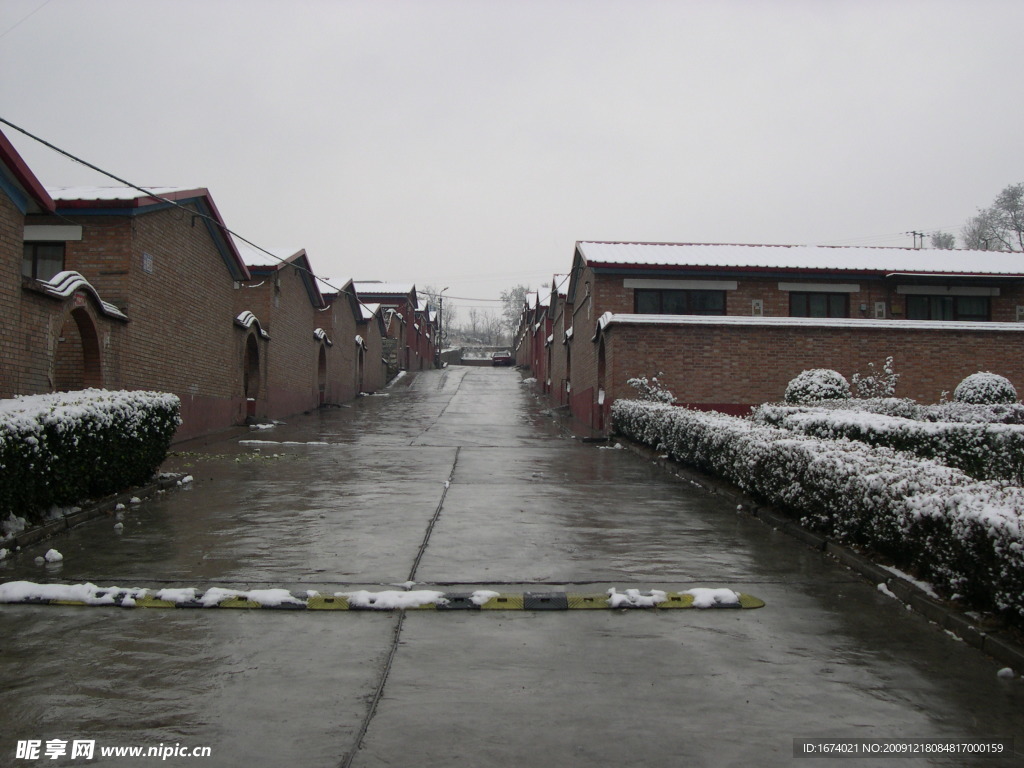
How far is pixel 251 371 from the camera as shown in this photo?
78.1 feet

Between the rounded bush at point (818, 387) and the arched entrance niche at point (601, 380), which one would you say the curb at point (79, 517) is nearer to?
the arched entrance niche at point (601, 380)

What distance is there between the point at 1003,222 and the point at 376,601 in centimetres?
7148

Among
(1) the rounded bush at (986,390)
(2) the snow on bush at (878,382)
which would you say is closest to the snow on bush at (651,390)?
(2) the snow on bush at (878,382)

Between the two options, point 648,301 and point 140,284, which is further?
point 648,301

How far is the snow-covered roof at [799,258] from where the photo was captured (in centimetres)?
2462

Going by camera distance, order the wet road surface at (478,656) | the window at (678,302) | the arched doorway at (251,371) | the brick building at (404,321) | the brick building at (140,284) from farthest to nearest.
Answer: the brick building at (404,321), the window at (678,302), the arched doorway at (251,371), the brick building at (140,284), the wet road surface at (478,656)

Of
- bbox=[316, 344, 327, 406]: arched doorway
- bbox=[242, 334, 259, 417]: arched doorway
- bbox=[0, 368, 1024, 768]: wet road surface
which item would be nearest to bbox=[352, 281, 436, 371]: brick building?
bbox=[316, 344, 327, 406]: arched doorway

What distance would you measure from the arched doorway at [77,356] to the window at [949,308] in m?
23.2

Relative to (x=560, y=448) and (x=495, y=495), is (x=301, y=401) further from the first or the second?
(x=495, y=495)

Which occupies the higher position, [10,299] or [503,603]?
[10,299]

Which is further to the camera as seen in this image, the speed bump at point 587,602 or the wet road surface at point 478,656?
the speed bump at point 587,602

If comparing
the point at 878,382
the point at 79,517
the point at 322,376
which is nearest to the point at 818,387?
the point at 878,382

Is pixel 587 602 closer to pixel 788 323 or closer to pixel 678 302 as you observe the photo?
pixel 788 323

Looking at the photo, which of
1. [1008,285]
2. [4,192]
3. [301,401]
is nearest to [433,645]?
[4,192]
